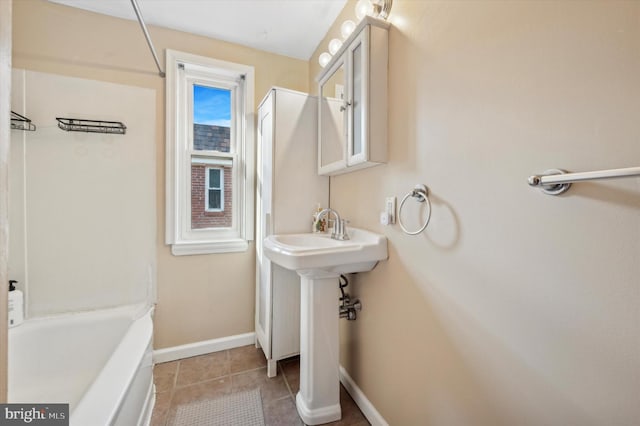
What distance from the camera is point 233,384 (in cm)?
168

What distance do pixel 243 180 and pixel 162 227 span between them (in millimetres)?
713

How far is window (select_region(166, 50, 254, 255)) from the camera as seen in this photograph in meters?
1.97

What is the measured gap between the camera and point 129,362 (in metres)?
1.16

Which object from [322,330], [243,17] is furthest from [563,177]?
[243,17]

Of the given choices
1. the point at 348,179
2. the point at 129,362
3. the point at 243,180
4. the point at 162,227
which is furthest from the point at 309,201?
the point at 129,362

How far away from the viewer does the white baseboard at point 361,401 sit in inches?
52.2

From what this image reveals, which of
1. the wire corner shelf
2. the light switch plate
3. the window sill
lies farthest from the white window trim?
the light switch plate

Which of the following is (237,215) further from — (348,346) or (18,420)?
(18,420)

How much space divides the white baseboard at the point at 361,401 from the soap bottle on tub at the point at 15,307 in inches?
79.7

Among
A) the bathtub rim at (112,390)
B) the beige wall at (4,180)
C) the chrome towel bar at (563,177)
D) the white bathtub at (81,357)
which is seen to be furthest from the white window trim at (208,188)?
the chrome towel bar at (563,177)

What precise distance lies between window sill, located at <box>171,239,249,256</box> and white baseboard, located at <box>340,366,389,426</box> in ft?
3.97

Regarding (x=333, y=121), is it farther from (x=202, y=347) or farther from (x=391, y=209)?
(x=202, y=347)

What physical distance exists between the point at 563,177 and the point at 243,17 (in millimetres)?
2157

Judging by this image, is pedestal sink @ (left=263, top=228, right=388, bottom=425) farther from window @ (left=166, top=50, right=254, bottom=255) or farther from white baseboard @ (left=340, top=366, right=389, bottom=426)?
window @ (left=166, top=50, right=254, bottom=255)
